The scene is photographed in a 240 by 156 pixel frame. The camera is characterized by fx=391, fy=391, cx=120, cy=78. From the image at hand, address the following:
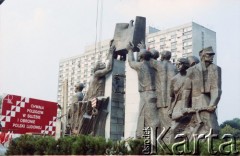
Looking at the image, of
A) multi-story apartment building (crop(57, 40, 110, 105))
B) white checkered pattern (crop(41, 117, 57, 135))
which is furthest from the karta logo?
multi-story apartment building (crop(57, 40, 110, 105))

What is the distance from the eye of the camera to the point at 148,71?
1002 cm

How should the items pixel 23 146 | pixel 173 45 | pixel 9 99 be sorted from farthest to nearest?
pixel 173 45
pixel 9 99
pixel 23 146

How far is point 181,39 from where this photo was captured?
3556 cm

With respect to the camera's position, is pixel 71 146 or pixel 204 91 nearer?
pixel 71 146

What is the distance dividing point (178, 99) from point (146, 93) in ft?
3.94

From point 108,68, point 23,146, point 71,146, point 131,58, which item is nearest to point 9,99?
point 23,146

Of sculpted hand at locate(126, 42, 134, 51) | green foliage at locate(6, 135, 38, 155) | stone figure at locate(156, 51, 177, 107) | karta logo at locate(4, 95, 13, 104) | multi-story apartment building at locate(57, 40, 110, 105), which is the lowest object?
green foliage at locate(6, 135, 38, 155)

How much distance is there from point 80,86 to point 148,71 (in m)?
3.41

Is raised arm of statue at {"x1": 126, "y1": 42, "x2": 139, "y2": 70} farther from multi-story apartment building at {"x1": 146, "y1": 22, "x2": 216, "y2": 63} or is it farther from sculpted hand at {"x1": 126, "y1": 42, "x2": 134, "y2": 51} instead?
multi-story apartment building at {"x1": 146, "y1": 22, "x2": 216, "y2": 63}

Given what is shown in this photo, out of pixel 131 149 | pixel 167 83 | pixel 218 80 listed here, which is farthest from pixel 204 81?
pixel 131 149

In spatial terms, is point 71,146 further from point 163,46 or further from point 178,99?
point 163,46

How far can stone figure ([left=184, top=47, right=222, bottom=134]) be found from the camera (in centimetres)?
811

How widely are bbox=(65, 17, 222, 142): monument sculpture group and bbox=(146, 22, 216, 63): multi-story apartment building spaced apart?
1825 cm

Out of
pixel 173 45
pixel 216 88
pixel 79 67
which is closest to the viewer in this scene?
pixel 216 88
